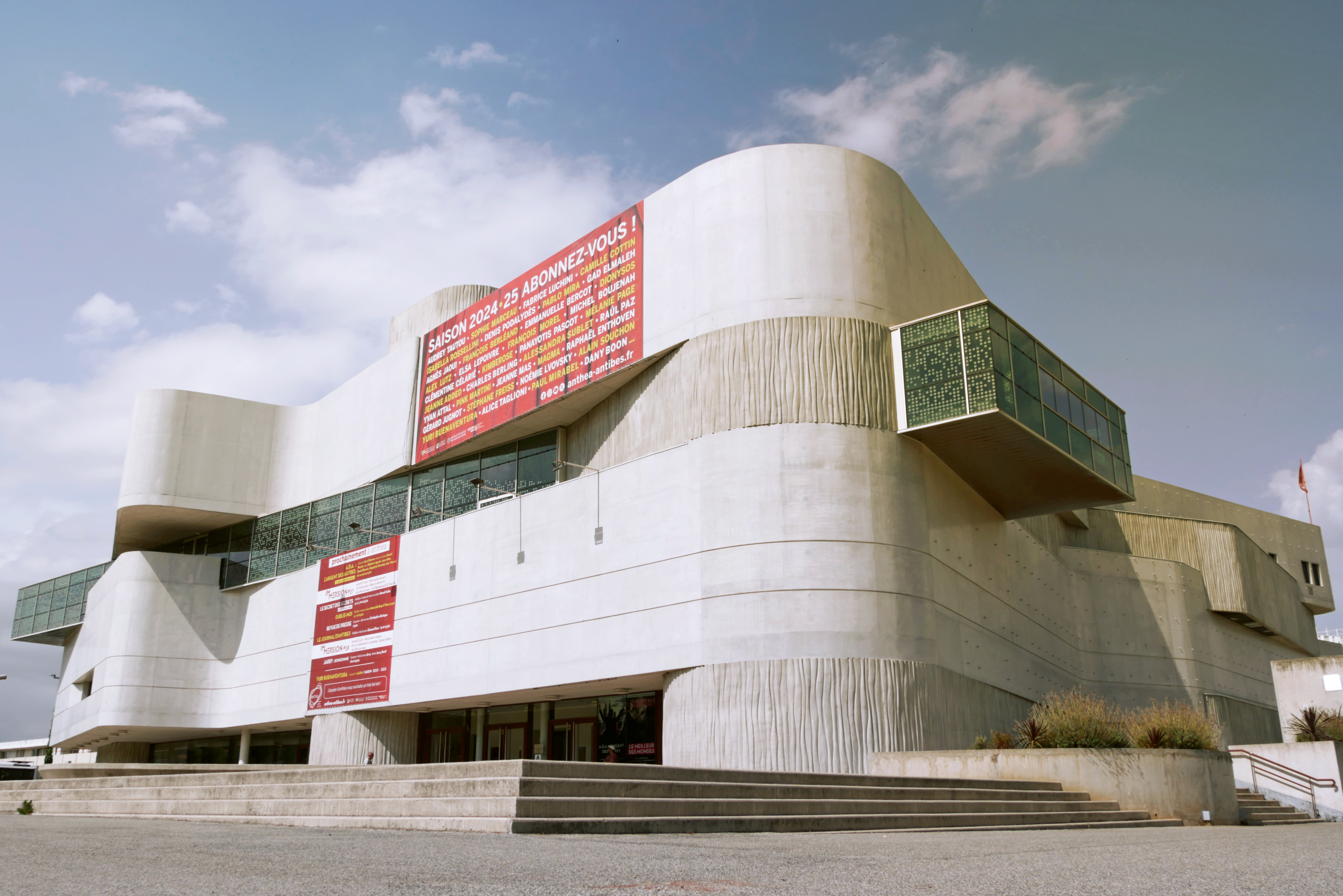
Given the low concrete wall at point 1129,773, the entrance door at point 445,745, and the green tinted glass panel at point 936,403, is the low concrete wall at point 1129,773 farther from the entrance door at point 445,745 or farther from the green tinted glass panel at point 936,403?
the entrance door at point 445,745

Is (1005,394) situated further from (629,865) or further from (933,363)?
(629,865)

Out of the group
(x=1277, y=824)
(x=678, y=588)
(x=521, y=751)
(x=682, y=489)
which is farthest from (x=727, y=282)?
(x=1277, y=824)

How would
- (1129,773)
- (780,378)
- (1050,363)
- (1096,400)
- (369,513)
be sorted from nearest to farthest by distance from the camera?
(1129,773)
(780,378)
(1050,363)
(1096,400)
(369,513)

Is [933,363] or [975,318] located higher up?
[975,318]

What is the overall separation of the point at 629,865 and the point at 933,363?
1827cm

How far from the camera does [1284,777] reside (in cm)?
2258

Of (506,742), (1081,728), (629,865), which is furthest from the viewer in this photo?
(506,742)

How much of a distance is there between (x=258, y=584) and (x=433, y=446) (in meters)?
11.5

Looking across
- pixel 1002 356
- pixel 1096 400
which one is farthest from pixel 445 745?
pixel 1096 400

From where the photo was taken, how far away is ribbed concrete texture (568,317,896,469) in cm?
2352

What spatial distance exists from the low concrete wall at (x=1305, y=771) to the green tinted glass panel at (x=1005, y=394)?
30.2 feet

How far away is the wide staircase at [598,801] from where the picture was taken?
37.2ft

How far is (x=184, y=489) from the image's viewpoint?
3916cm

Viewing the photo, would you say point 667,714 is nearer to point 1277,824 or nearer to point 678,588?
point 678,588
